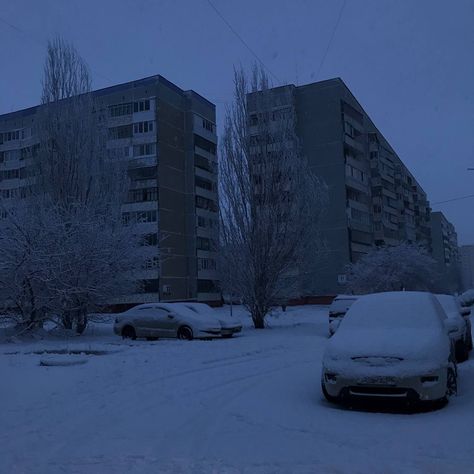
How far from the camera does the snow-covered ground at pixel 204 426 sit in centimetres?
500

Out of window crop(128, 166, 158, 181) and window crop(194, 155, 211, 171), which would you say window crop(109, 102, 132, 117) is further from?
window crop(194, 155, 211, 171)

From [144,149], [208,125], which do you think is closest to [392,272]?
[144,149]

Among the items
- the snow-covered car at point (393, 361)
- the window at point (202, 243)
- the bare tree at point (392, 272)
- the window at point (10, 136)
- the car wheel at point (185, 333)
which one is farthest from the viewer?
the window at point (202, 243)

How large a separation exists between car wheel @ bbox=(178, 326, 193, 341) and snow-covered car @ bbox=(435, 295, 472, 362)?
7907 mm

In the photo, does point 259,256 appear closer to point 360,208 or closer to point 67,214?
point 67,214

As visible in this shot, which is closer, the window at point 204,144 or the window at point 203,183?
the window at point 203,183

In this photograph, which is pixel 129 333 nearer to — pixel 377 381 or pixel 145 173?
pixel 377 381

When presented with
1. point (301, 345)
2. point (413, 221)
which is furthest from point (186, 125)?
point (301, 345)

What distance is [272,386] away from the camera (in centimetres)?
930

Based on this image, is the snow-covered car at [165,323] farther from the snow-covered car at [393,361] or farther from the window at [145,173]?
the window at [145,173]

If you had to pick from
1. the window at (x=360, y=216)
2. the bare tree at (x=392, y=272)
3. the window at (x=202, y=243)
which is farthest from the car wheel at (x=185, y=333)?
the window at (x=360, y=216)

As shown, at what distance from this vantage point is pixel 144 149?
6034cm

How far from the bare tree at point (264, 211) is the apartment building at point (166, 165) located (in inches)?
1109

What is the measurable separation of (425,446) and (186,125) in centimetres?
6270
